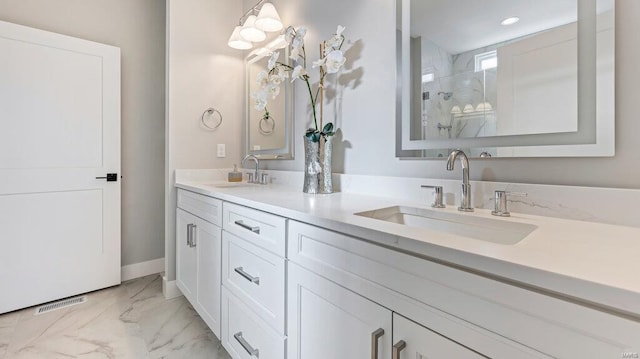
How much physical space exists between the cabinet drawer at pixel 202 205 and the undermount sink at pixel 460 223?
2.89ft

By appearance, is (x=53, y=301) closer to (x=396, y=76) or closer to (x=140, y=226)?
(x=140, y=226)

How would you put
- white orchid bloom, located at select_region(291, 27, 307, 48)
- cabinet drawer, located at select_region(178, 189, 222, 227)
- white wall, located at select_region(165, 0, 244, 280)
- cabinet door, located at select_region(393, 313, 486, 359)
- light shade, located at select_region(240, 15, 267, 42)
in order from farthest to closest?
white wall, located at select_region(165, 0, 244, 280), light shade, located at select_region(240, 15, 267, 42), white orchid bloom, located at select_region(291, 27, 307, 48), cabinet drawer, located at select_region(178, 189, 222, 227), cabinet door, located at select_region(393, 313, 486, 359)

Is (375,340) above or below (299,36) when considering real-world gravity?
below

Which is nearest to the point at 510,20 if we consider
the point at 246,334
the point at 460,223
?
the point at 460,223

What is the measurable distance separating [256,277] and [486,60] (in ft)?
3.97

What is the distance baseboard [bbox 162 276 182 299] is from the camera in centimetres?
218

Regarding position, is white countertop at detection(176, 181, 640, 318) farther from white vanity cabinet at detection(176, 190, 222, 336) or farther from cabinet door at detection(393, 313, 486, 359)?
white vanity cabinet at detection(176, 190, 222, 336)

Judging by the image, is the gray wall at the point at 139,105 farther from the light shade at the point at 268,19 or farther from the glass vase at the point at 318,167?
the glass vase at the point at 318,167

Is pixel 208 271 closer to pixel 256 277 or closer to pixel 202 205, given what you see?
pixel 202 205

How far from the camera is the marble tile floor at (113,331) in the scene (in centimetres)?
155

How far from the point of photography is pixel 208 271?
5.32 ft

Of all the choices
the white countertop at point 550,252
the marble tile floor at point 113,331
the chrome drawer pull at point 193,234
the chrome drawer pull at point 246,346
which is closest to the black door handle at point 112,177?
the marble tile floor at point 113,331

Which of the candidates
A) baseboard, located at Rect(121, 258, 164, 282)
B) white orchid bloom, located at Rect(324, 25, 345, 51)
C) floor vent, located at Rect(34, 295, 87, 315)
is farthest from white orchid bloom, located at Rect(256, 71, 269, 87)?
floor vent, located at Rect(34, 295, 87, 315)

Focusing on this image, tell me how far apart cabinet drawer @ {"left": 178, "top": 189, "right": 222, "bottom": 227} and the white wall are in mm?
247
